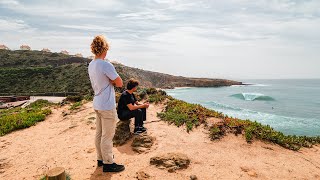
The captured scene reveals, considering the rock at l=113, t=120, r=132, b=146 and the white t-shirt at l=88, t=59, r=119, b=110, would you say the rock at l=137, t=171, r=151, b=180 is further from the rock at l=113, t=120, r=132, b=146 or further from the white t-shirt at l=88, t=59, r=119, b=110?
the rock at l=113, t=120, r=132, b=146

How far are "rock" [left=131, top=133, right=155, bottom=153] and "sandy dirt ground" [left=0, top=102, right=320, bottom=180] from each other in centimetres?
19

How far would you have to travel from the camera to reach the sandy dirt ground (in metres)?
6.65

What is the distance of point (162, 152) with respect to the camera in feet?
25.8

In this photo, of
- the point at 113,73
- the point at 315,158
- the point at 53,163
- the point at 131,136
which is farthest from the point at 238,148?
the point at 53,163

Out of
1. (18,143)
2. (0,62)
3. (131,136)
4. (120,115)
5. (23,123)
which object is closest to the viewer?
(120,115)

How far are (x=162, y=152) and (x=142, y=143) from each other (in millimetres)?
909

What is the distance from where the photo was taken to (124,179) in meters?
5.96

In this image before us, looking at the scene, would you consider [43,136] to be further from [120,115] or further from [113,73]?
[113,73]

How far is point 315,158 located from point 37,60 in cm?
8719

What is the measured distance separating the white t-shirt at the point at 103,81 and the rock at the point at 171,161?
7.75ft

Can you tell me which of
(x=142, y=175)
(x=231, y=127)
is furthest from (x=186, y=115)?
(x=142, y=175)

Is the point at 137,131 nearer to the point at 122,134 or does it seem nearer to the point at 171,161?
the point at 122,134

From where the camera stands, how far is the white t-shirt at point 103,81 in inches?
212

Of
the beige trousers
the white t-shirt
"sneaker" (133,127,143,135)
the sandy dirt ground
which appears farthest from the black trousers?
the white t-shirt
